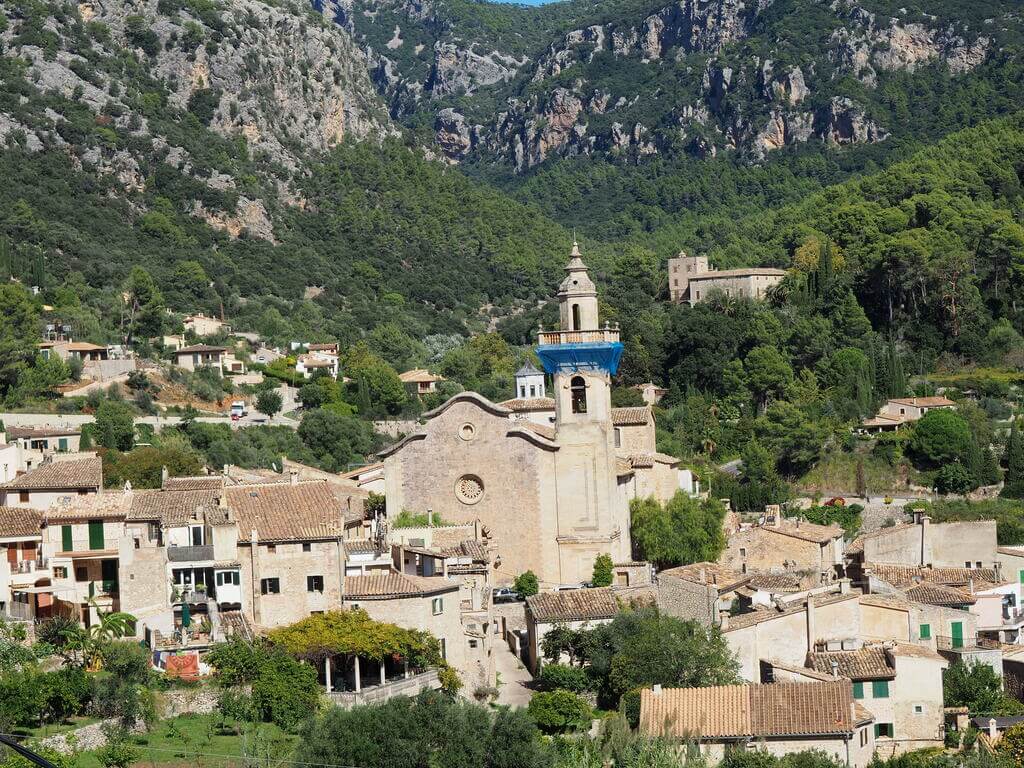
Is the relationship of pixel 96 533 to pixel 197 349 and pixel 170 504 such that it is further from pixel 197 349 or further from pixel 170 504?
pixel 197 349

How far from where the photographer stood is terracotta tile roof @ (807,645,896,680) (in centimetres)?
4088

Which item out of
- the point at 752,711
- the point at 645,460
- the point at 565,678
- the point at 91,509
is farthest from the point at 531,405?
the point at 752,711

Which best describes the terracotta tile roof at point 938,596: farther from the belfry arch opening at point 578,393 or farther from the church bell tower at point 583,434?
the belfry arch opening at point 578,393

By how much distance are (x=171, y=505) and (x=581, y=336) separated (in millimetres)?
14156

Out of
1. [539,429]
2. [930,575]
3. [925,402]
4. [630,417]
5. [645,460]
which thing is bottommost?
[930,575]

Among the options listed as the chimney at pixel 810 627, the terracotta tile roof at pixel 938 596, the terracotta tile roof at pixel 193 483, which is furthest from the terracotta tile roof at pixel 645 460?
the chimney at pixel 810 627

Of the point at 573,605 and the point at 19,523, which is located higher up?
the point at 19,523

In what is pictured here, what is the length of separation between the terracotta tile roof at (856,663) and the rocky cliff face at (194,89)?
91.0 metres

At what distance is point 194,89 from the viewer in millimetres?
138125

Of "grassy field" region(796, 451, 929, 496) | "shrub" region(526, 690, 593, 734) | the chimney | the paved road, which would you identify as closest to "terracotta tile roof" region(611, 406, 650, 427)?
the paved road

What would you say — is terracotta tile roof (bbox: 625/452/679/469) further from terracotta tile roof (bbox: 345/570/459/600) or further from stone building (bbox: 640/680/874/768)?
stone building (bbox: 640/680/874/768)

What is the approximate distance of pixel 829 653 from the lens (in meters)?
42.7

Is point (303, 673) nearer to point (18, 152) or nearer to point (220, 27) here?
point (18, 152)

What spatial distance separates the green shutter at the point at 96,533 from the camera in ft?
140
